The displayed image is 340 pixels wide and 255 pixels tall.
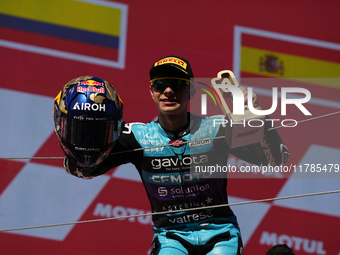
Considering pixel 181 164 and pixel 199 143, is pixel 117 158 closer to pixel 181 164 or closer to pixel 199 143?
pixel 181 164

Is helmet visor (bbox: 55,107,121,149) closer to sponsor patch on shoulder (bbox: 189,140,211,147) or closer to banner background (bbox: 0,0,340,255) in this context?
sponsor patch on shoulder (bbox: 189,140,211,147)

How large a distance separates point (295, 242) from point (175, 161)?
8.08ft

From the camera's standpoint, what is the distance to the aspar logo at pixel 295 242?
3.76 meters

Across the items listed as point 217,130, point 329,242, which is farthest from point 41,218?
point 329,242

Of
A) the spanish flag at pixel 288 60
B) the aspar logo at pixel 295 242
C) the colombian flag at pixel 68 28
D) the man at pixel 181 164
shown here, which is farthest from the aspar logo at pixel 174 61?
the aspar logo at pixel 295 242

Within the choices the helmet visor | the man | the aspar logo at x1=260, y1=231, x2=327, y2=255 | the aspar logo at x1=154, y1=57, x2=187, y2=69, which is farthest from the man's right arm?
the aspar logo at x1=260, y1=231, x2=327, y2=255

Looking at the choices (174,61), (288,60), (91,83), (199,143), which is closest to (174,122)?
(199,143)

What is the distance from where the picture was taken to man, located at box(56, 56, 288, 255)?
1.77 m

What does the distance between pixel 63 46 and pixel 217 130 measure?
242cm

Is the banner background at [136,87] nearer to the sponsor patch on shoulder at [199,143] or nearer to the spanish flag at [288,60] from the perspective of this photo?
the spanish flag at [288,60]

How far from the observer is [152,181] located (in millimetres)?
1876

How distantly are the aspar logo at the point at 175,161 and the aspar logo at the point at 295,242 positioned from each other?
2228mm

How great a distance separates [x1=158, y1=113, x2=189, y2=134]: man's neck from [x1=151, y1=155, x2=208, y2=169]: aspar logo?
0.51ft

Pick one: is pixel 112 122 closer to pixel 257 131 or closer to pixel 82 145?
pixel 82 145
